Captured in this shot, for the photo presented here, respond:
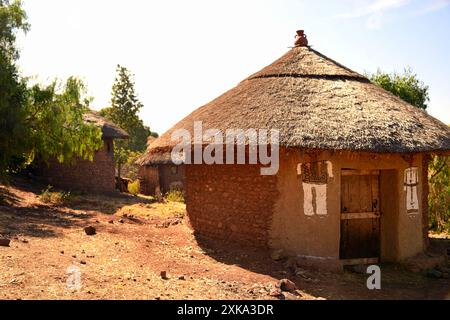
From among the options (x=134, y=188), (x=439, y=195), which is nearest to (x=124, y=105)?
(x=134, y=188)

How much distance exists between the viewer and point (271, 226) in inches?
279

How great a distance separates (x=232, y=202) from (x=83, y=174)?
9.67 meters

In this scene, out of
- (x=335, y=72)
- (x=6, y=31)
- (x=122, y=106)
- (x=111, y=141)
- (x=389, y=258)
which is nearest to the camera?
(x=389, y=258)

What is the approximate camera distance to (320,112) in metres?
7.19

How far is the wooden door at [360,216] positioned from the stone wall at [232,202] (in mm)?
1324

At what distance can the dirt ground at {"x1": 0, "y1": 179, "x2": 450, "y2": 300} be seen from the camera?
507 centimetres

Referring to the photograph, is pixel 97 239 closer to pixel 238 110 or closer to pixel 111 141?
pixel 238 110

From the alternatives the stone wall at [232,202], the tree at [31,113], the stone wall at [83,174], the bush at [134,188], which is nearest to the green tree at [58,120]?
the tree at [31,113]

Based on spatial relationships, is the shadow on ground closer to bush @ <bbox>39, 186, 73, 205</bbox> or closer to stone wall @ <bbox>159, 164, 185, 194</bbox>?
bush @ <bbox>39, 186, 73, 205</bbox>
